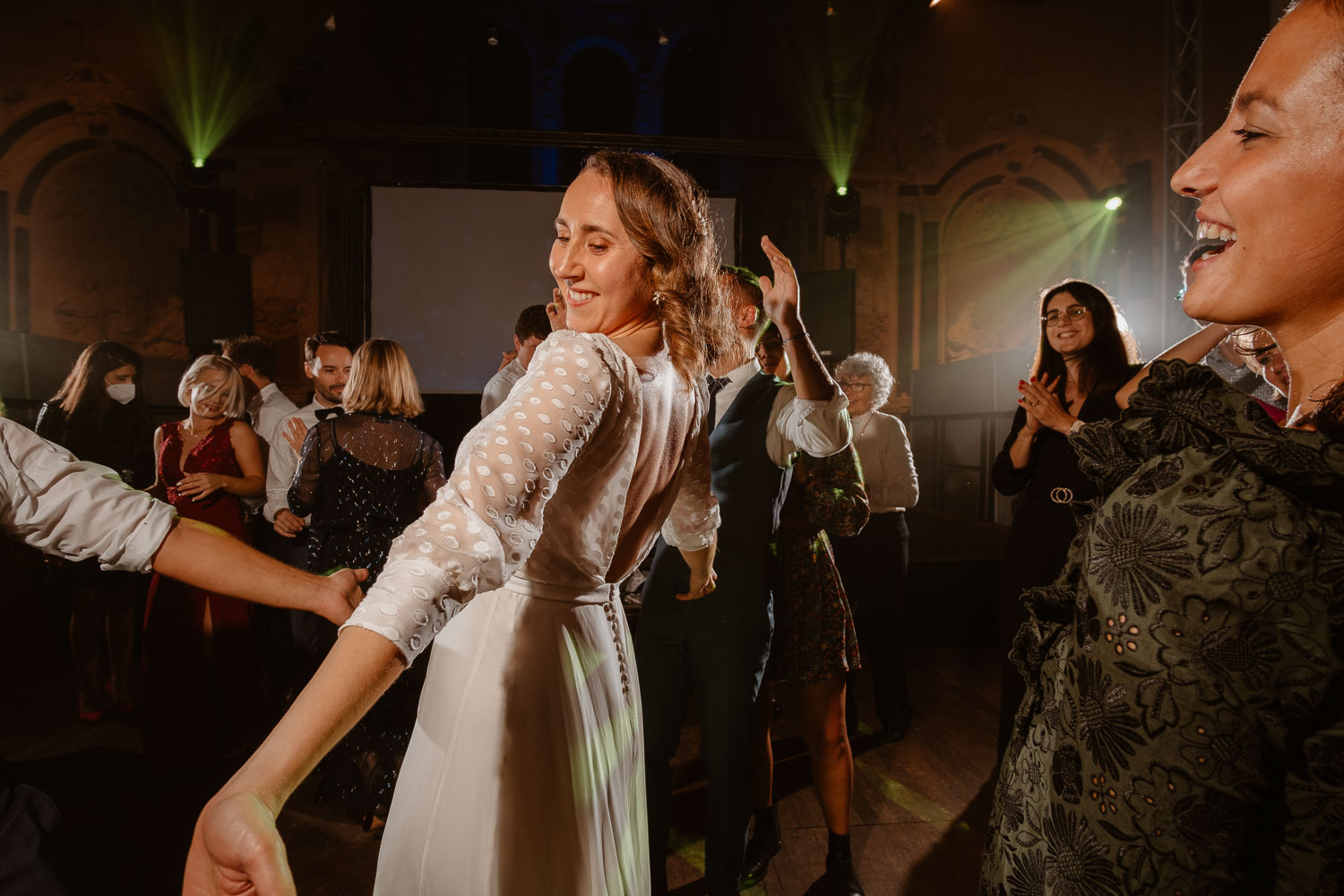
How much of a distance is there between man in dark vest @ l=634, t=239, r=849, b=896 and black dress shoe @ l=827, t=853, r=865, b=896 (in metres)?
0.41

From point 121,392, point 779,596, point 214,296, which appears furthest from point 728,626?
point 214,296

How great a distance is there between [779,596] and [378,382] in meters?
1.76

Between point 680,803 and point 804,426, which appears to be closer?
point 804,426

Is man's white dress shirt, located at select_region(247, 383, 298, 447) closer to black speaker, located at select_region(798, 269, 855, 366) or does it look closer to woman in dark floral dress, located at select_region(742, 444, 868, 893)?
woman in dark floral dress, located at select_region(742, 444, 868, 893)

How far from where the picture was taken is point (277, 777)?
51 centimetres

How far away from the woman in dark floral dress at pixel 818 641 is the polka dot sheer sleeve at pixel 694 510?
2.23ft

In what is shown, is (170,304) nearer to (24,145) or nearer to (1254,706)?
(24,145)

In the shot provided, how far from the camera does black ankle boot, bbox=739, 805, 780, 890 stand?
2.20 meters

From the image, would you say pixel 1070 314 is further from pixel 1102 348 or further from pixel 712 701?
pixel 712 701

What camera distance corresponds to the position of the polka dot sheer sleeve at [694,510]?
1331 millimetres

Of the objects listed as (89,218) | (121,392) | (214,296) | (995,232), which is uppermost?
(995,232)

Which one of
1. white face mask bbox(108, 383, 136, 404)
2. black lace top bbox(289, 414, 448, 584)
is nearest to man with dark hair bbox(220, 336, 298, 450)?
white face mask bbox(108, 383, 136, 404)

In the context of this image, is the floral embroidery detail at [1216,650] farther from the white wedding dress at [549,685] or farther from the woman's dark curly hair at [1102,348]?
the woman's dark curly hair at [1102,348]

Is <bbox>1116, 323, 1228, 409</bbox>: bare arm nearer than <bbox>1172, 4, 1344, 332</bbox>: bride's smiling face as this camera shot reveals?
No
